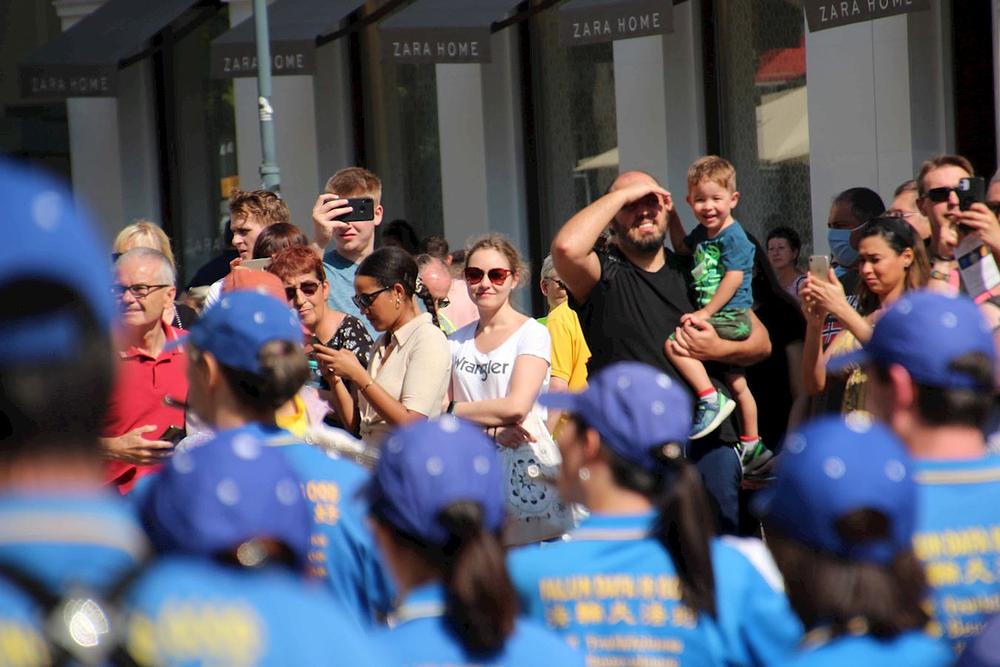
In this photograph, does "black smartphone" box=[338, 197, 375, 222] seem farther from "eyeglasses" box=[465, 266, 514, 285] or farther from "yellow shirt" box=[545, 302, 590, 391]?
"yellow shirt" box=[545, 302, 590, 391]

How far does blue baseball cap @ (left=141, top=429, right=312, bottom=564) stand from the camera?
2135 millimetres

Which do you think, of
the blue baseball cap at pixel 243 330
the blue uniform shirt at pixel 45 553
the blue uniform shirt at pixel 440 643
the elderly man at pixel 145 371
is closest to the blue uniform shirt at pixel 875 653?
the blue uniform shirt at pixel 440 643

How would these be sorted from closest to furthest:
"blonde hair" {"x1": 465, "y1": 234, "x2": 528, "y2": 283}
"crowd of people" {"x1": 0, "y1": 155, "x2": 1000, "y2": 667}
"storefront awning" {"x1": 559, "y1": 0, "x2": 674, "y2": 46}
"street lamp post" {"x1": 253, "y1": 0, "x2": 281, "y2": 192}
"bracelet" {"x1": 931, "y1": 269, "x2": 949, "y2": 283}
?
"crowd of people" {"x1": 0, "y1": 155, "x2": 1000, "y2": 667} < "bracelet" {"x1": 931, "y1": 269, "x2": 949, "y2": 283} < "blonde hair" {"x1": 465, "y1": 234, "x2": 528, "y2": 283} < "storefront awning" {"x1": 559, "y1": 0, "x2": 674, "y2": 46} < "street lamp post" {"x1": 253, "y1": 0, "x2": 281, "y2": 192}

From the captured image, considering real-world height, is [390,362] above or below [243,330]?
below

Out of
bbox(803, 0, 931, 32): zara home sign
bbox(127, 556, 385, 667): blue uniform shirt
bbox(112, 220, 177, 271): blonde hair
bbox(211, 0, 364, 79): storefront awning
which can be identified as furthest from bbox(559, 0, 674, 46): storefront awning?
bbox(127, 556, 385, 667): blue uniform shirt

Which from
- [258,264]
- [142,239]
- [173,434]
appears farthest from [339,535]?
[142,239]

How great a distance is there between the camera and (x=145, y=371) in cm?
534

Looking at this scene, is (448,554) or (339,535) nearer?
(448,554)

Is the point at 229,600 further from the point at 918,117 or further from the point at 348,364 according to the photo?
the point at 918,117

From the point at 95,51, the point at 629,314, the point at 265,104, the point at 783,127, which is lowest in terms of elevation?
the point at 629,314

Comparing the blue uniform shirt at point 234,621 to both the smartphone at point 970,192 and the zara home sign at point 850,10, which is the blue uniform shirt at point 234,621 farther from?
the zara home sign at point 850,10

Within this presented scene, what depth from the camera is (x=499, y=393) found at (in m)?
6.36

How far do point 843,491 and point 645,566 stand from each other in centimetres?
53

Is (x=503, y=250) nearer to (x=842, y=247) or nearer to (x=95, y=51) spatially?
(x=842, y=247)
